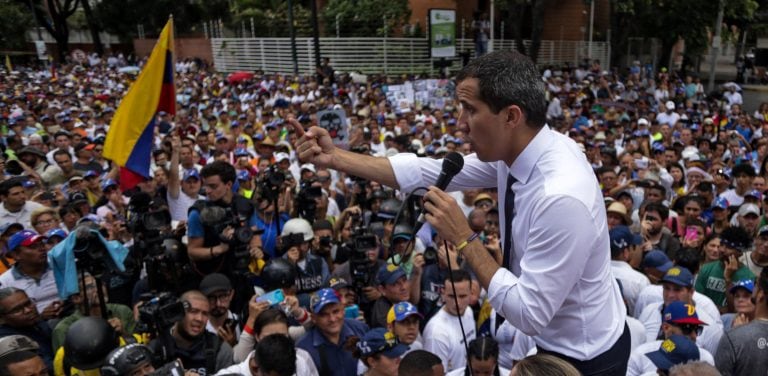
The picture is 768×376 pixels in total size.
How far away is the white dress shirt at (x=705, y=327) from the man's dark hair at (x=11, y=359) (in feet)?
13.3

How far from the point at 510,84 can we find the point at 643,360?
2.70 metres

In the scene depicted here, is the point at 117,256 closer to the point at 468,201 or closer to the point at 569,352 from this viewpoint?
the point at 569,352

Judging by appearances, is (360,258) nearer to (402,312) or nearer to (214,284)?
(402,312)

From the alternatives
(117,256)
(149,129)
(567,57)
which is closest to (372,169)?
(117,256)

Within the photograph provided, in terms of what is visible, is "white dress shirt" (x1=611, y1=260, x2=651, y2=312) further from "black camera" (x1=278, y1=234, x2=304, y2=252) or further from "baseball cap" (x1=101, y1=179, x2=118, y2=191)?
"baseball cap" (x1=101, y1=179, x2=118, y2=191)

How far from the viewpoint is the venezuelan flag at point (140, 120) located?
21.2 feet

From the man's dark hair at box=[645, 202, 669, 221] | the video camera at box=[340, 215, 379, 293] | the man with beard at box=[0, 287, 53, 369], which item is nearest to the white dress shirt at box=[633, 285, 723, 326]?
the man's dark hair at box=[645, 202, 669, 221]

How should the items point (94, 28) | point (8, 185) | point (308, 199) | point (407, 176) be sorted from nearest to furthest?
point (407, 176) → point (308, 199) → point (8, 185) → point (94, 28)

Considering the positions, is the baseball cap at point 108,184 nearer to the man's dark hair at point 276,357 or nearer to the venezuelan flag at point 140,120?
the venezuelan flag at point 140,120

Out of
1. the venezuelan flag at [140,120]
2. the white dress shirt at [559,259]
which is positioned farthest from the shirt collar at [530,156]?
the venezuelan flag at [140,120]

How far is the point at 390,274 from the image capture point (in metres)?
4.85

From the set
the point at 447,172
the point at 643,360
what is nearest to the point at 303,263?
the point at 643,360

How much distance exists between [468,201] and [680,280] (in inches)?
123

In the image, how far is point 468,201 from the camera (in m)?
7.29
